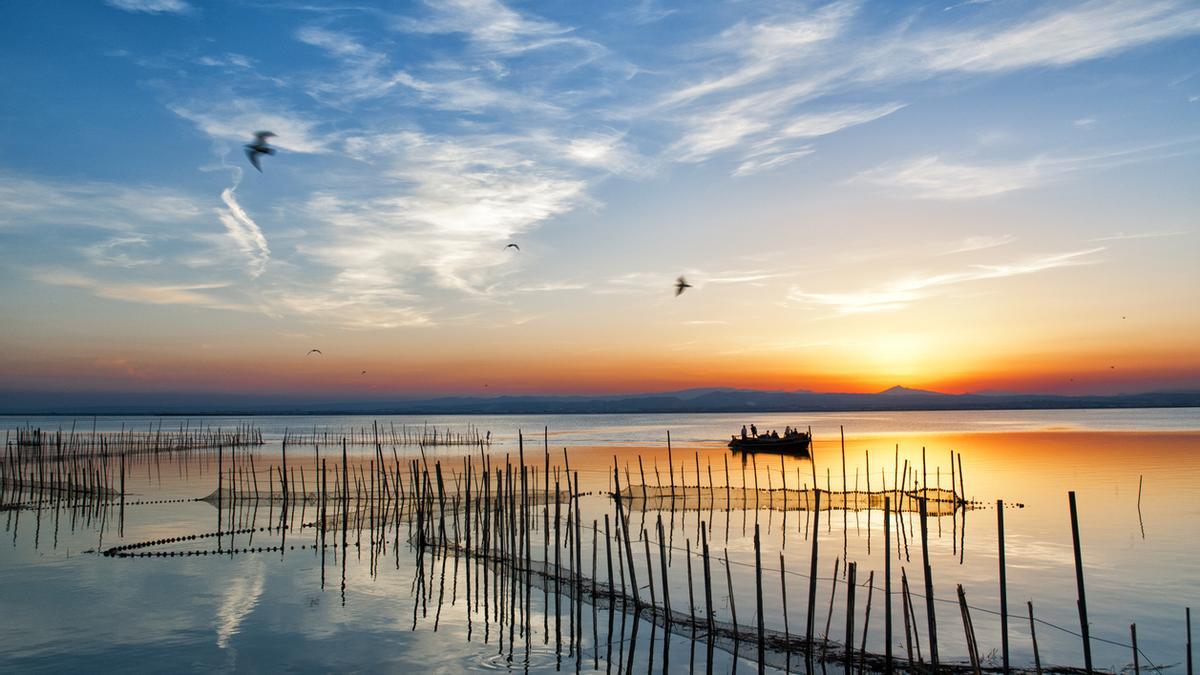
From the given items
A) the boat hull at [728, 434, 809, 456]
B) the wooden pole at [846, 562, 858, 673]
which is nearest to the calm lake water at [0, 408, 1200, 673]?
the wooden pole at [846, 562, 858, 673]

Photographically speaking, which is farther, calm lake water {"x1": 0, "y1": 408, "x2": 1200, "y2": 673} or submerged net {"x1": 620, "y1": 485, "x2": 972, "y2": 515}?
submerged net {"x1": 620, "y1": 485, "x2": 972, "y2": 515}

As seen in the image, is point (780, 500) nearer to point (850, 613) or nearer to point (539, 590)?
point (539, 590)

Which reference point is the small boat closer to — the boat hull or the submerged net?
the boat hull

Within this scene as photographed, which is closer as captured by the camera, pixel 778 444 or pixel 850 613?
pixel 850 613

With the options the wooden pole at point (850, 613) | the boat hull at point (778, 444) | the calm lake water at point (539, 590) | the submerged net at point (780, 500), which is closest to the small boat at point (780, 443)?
the boat hull at point (778, 444)

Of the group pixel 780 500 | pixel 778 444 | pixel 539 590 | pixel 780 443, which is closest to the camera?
pixel 539 590

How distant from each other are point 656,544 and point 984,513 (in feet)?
35.2

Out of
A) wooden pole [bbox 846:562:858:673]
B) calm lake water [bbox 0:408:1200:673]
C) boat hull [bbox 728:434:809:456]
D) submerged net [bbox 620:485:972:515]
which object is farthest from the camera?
boat hull [bbox 728:434:809:456]

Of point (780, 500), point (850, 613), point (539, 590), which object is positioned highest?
point (850, 613)

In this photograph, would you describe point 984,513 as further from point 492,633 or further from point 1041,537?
point 492,633

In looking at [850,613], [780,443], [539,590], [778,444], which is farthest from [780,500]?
[778,444]

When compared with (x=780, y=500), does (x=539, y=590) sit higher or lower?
lower

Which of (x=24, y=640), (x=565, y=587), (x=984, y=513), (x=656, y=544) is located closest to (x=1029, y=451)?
(x=984, y=513)

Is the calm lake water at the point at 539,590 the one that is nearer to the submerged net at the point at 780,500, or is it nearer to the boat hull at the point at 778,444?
the submerged net at the point at 780,500
